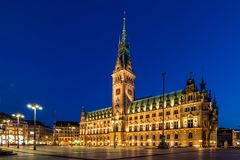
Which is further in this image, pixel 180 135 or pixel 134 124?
pixel 134 124

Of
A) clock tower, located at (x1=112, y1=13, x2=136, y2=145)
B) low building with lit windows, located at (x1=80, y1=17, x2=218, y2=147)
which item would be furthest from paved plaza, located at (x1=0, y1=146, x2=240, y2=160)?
clock tower, located at (x1=112, y1=13, x2=136, y2=145)

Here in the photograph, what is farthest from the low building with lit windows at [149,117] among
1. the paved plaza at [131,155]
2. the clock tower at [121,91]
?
the paved plaza at [131,155]

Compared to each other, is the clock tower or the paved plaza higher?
the clock tower

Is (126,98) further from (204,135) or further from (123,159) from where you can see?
(123,159)

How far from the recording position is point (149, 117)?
426ft

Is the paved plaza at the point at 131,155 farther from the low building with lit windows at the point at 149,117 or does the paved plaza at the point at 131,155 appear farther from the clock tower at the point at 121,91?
the clock tower at the point at 121,91

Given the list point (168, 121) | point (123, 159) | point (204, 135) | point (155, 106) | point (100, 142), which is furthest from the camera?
point (100, 142)

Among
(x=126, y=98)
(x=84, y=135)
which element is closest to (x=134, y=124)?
(x=126, y=98)

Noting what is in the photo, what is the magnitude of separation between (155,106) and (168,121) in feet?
39.7

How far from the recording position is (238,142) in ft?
554

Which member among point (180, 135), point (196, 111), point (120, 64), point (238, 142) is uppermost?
point (120, 64)

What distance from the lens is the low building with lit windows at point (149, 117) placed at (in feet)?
344

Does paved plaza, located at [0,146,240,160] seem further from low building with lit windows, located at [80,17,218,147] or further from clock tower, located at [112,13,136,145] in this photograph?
clock tower, located at [112,13,136,145]

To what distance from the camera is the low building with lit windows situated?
4131 inches
